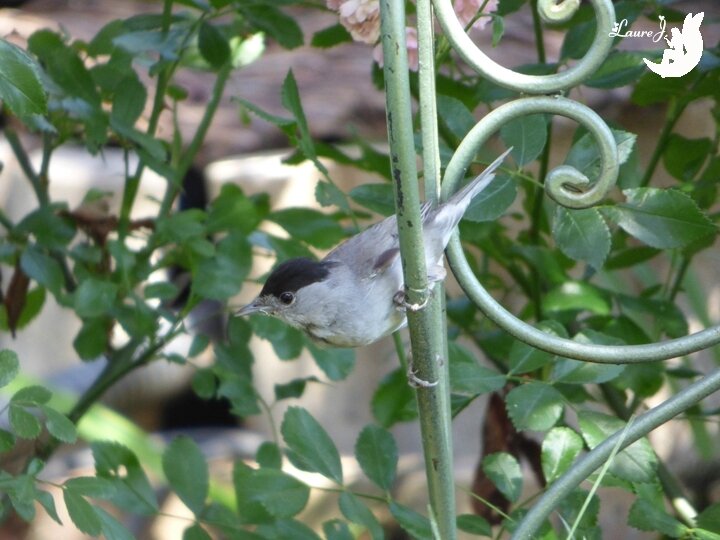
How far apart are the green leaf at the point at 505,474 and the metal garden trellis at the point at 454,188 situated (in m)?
0.26

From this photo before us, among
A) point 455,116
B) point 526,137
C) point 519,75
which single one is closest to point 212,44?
point 455,116

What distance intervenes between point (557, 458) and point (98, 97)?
788 mm

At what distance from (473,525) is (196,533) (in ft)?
1.11

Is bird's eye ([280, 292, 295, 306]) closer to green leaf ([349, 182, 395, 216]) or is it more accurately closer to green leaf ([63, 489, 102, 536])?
green leaf ([349, 182, 395, 216])

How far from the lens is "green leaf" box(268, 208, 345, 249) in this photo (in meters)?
1.58

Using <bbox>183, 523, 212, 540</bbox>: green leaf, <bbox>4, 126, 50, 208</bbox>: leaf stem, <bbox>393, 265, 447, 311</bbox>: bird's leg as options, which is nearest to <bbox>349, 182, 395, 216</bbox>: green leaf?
<bbox>393, 265, 447, 311</bbox>: bird's leg

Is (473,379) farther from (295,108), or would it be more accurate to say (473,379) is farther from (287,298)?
(295,108)

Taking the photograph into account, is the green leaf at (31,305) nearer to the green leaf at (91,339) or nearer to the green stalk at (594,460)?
the green leaf at (91,339)

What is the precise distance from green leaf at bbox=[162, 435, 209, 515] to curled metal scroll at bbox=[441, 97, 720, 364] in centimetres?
61

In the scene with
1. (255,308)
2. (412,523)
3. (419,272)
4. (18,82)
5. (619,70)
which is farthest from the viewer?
(619,70)

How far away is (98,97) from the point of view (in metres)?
1.49

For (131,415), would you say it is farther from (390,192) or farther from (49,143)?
(390,192)

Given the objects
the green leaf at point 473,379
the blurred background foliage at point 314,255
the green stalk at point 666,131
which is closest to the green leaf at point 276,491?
the blurred background foliage at point 314,255

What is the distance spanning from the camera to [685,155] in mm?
1587
